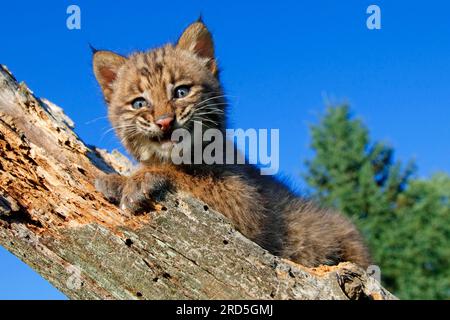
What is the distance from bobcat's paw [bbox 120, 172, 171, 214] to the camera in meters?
6.77

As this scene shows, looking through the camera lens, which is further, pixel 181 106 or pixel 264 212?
pixel 264 212

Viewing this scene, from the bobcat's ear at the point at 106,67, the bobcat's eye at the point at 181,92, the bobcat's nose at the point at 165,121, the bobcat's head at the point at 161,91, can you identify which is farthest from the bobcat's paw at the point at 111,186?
the bobcat's ear at the point at 106,67

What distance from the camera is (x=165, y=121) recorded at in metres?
7.01

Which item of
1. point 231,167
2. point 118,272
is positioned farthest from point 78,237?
point 231,167

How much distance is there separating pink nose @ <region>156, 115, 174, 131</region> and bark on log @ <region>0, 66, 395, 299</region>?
2.84ft

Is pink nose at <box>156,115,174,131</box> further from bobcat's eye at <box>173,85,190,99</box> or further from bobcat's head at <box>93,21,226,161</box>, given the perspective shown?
bobcat's eye at <box>173,85,190,99</box>

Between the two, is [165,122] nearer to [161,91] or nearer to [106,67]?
[161,91]

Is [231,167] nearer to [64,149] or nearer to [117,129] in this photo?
[117,129]

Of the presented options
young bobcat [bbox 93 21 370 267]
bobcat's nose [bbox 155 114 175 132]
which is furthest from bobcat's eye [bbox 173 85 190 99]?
bobcat's nose [bbox 155 114 175 132]

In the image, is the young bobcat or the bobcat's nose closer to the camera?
the bobcat's nose

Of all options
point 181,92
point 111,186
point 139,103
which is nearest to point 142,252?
point 111,186

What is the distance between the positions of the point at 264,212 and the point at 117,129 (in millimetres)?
2414

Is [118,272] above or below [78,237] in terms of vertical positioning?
below

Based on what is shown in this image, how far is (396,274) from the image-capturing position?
31.3m
